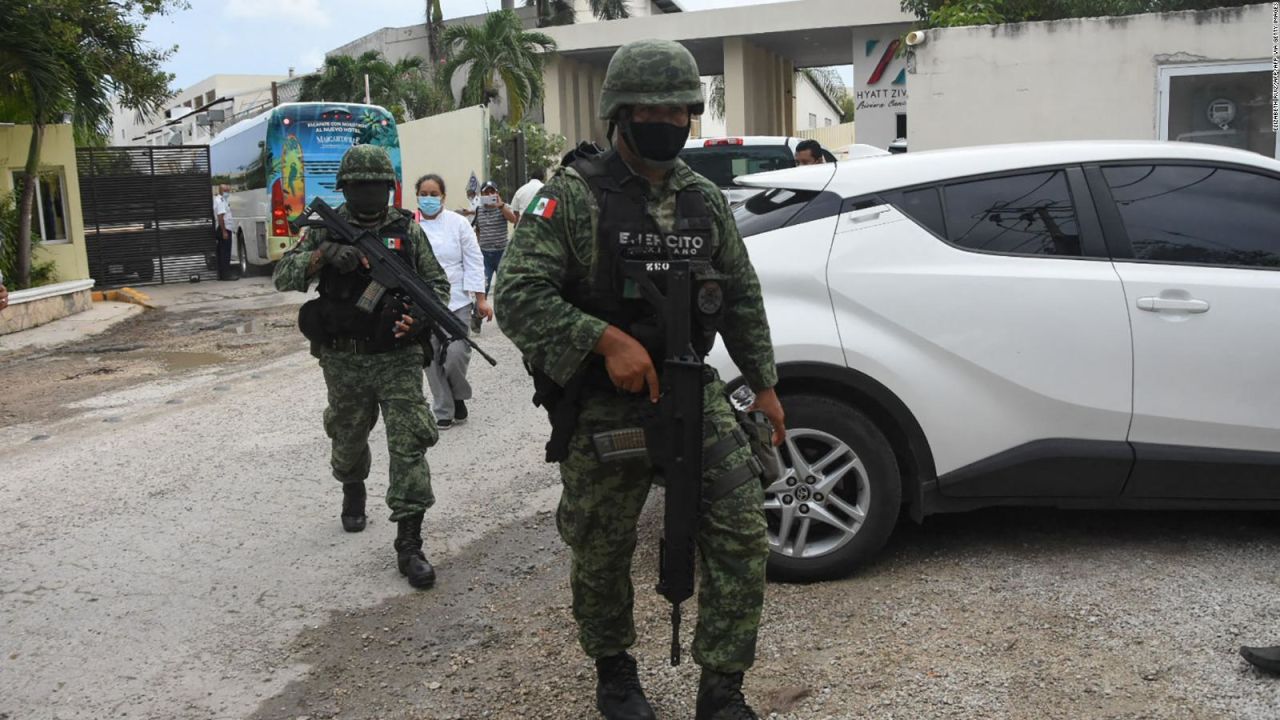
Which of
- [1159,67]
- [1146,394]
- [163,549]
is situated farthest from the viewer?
[1159,67]

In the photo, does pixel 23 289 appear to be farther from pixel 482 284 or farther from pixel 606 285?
pixel 606 285

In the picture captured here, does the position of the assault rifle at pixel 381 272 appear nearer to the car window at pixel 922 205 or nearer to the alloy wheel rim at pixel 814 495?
the alloy wheel rim at pixel 814 495

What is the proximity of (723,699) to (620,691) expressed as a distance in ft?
1.26

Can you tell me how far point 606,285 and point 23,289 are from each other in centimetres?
1463

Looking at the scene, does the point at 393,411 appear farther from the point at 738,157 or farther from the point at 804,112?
the point at 804,112

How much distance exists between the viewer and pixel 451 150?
881 inches

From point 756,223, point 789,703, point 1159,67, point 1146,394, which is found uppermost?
point 1159,67

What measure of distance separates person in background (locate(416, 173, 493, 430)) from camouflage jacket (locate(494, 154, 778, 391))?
4741mm

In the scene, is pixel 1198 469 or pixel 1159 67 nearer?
pixel 1198 469

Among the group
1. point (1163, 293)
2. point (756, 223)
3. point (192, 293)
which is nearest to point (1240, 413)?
point (1163, 293)

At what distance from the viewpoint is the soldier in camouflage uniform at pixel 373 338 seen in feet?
16.5

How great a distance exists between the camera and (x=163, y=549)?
550 cm

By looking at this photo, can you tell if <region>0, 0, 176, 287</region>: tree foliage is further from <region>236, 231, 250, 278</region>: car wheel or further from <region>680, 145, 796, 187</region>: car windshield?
<region>680, 145, 796, 187</region>: car windshield

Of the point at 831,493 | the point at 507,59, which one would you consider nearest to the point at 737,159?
the point at 831,493
